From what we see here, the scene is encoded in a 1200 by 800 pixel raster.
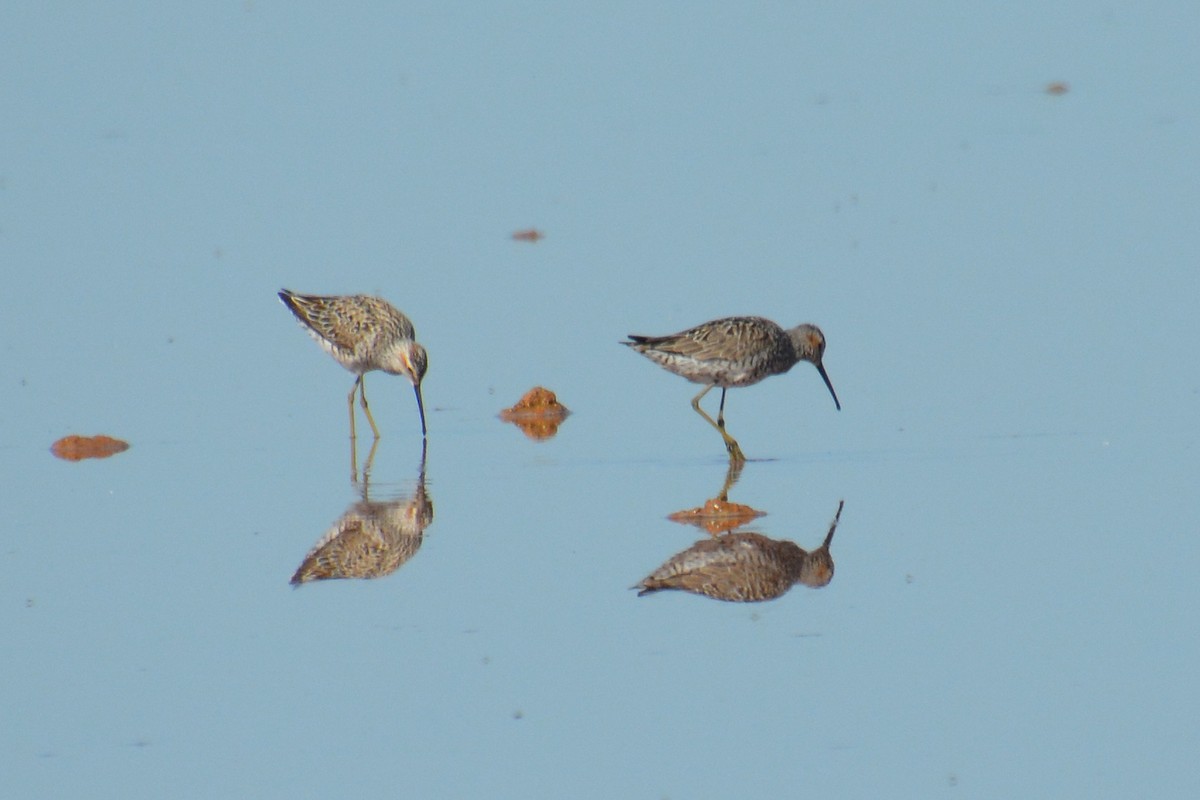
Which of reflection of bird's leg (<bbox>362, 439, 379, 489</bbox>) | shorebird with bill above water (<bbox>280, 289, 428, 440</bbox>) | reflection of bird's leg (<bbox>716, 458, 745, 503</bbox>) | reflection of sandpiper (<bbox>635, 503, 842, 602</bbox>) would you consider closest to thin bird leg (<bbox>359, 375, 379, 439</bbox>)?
shorebird with bill above water (<bbox>280, 289, 428, 440</bbox>)

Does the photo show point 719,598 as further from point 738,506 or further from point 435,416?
point 435,416

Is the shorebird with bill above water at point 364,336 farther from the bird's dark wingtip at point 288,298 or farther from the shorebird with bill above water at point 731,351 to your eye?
the shorebird with bill above water at point 731,351

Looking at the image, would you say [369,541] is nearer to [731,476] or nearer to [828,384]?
[731,476]

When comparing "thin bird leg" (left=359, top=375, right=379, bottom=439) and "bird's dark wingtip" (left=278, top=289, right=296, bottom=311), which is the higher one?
"bird's dark wingtip" (left=278, top=289, right=296, bottom=311)

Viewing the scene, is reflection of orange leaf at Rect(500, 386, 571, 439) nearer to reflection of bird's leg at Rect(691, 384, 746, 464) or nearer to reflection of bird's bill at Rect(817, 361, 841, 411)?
reflection of bird's leg at Rect(691, 384, 746, 464)

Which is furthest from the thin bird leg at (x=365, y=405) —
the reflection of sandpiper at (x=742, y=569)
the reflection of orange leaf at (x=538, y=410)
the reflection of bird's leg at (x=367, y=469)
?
the reflection of sandpiper at (x=742, y=569)

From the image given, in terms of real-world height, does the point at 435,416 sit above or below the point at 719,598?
below

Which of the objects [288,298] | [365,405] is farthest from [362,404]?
[288,298]

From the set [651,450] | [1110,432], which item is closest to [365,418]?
[651,450]
